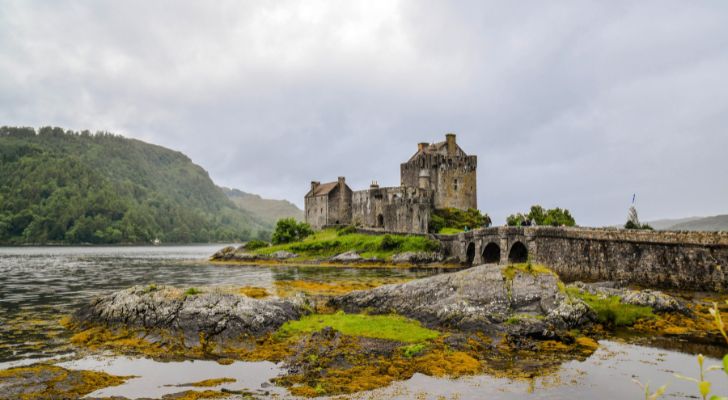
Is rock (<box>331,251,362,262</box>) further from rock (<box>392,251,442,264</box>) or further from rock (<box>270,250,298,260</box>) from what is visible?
rock (<box>270,250,298,260</box>)

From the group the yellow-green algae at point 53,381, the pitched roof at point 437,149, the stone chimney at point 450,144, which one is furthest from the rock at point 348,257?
the yellow-green algae at point 53,381

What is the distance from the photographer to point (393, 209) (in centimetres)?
8625

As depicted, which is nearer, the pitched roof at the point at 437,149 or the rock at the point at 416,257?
the rock at the point at 416,257

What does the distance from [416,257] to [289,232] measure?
93.2 ft

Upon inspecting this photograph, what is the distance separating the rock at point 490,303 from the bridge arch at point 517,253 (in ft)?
105

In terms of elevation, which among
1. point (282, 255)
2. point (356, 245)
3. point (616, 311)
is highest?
point (356, 245)

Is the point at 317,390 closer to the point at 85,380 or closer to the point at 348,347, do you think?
the point at 348,347

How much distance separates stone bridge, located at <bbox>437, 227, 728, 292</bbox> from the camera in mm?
32469

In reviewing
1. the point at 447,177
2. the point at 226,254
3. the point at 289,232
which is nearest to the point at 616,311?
the point at 447,177

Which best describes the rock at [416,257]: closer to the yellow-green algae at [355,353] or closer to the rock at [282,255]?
the rock at [282,255]

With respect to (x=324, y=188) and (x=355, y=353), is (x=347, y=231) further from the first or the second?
(x=355, y=353)

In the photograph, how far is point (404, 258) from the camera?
7019cm

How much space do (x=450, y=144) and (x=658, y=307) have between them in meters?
66.6

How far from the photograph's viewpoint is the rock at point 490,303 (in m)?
22.5
